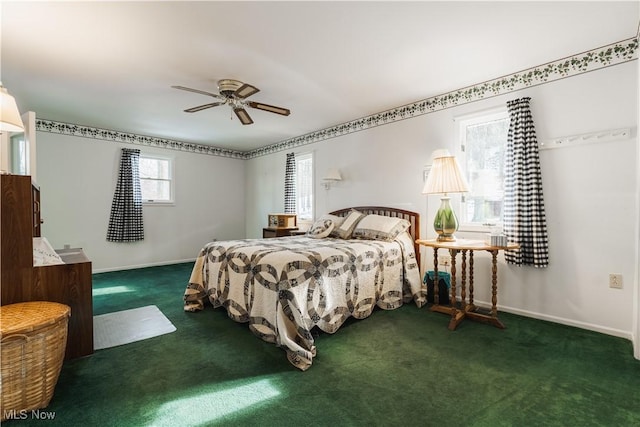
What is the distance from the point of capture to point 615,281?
8.06 ft

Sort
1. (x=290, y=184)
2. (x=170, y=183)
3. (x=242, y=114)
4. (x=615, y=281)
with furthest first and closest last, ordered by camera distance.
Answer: (x=170, y=183)
(x=290, y=184)
(x=242, y=114)
(x=615, y=281)

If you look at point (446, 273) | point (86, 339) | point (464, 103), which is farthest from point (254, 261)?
point (464, 103)

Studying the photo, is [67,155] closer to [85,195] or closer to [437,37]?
[85,195]

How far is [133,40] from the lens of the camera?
2309 millimetres

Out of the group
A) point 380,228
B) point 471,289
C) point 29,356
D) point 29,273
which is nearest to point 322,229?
point 380,228

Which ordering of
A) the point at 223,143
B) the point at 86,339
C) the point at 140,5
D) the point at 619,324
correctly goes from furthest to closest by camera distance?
the point at 223,143, the point at 619,324, the point at 86,339, the point at 140,5

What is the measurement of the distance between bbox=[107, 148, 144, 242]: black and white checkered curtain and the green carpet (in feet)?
10.8

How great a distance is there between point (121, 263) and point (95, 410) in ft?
13.8

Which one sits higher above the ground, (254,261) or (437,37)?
(437,37)

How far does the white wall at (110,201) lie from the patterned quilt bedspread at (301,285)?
2.85m

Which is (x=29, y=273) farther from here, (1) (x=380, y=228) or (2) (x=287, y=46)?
(1) (x=380, y=228)

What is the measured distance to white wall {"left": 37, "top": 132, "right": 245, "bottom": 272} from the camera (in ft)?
14.9

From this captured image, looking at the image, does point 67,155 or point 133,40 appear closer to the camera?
point 133,40

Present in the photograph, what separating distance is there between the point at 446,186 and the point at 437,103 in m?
1.23
